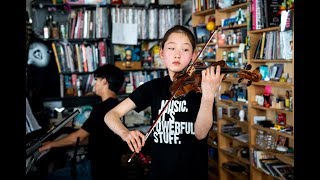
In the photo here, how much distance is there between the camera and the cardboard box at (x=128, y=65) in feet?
16.2

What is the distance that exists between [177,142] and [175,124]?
84 mm

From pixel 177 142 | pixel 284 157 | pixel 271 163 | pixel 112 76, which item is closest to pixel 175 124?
pixel 177 142

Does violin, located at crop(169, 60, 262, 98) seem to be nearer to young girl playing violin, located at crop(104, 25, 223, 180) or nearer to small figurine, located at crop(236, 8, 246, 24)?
young girl playing violin, located at crop(104, 25, 223, 180)

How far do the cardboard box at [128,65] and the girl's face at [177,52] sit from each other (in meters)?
3.15

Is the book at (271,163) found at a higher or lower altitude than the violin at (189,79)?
lower

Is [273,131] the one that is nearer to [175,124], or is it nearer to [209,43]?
[209,43]

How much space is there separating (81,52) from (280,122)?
2618 mm

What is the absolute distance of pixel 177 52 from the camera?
1.76 m

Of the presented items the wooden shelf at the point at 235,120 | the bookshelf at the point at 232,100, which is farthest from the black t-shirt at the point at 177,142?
the wooden shelf at the point at 235,120

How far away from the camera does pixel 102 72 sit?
9.94 ft

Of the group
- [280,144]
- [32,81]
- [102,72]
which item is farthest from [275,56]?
[32,81]

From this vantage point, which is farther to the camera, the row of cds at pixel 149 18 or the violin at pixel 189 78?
the row of cds at pixel 149 18

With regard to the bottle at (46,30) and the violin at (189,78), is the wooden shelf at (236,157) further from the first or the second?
the bottle at (46,30)
